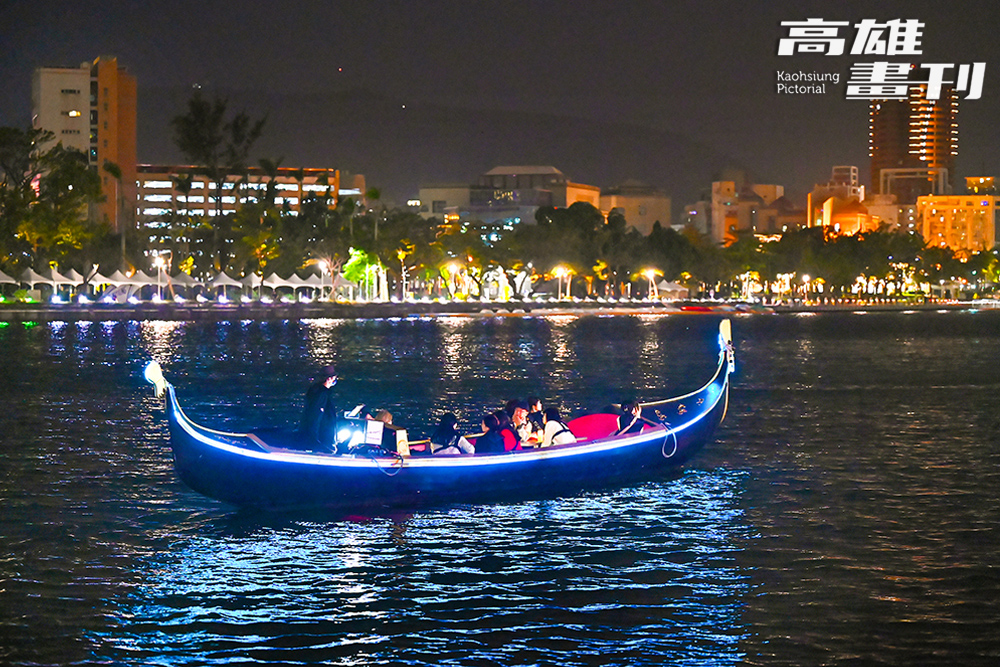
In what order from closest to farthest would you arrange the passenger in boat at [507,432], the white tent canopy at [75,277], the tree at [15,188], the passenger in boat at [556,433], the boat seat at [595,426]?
the passenger in boat at [507,432] → the passenger in boat at [556,433] → the boat seat at [595,426] → the tree at [15,188] → the white tent canopy at [75,277]

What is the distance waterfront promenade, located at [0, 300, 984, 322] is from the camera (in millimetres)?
112000

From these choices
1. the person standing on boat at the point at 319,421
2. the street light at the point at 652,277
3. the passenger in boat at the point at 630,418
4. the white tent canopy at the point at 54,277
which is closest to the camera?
the person standing on boat at the point at 319,421

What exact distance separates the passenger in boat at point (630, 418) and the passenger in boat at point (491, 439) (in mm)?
3483

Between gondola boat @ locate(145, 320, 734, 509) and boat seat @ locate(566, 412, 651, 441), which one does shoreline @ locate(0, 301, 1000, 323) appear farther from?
gondola boat @ locate(145, 320, 734, 509)

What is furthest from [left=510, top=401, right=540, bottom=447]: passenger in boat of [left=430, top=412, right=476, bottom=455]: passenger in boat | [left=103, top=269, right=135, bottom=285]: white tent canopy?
[left=103, top=269, right=135, bottom=285]: white tent canopy

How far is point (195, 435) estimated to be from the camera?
1969 centimetres

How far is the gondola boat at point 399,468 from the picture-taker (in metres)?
20.0

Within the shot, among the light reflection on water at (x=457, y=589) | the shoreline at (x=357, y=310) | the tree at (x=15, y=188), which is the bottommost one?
the light reflection on water at (x=457, y=589)

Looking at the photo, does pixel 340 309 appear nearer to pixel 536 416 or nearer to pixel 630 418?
pixel 630 418

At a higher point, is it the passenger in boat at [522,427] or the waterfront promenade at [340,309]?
the waterfront promenade at [340,309]

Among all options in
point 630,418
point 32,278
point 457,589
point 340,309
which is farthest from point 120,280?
point 457,589

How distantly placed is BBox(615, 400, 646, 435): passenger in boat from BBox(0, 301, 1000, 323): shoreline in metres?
93.7

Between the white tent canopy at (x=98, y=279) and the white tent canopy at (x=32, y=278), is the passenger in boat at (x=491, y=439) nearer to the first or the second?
the white tent canopy at (x=32, y=278)

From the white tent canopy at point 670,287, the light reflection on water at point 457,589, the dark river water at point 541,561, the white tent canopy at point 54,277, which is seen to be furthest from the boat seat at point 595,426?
the white tent canopy at point 670,287
